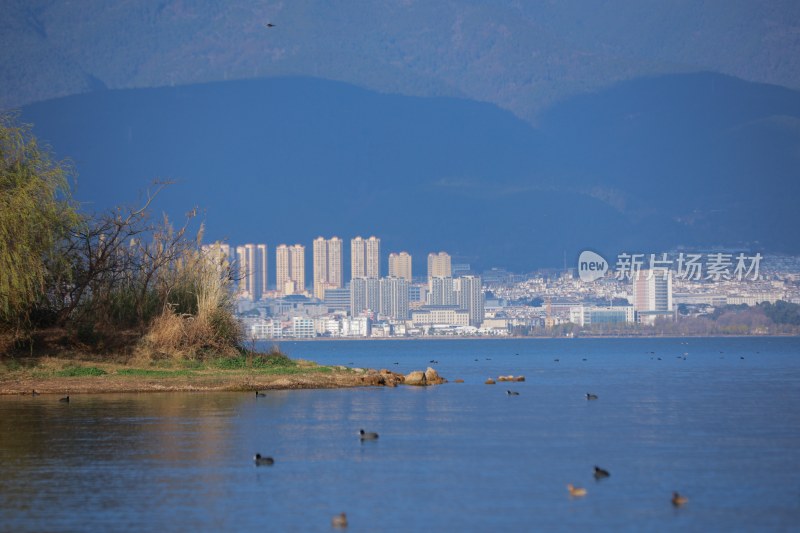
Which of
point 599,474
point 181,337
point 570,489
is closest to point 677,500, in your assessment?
point 570,489

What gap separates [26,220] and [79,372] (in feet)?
14.7

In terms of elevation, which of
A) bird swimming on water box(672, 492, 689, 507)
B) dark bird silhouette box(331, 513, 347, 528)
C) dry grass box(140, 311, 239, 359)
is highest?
dry grass box(140, 311, 239, 359)

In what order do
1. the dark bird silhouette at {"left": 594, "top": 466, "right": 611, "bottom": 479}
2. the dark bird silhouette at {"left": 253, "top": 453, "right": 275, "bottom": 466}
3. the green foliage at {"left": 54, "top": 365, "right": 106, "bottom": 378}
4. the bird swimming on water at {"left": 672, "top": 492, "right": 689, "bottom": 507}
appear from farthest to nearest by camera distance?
the green foliage at {"left": 54, "top": 365, "right": 106, "bottom": 378} < the dark bird silhouette at {"left": 253, "top": 453, "right": 275, "bottom": 466} < the dark bird silhouette at {"left": 594, "top": 466, "right": 611, "bottom": 479} < the bird swimming on water at {"left": 672, "top": 492, "right": 689, "bottom": 507}

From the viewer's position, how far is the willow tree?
1430 inches

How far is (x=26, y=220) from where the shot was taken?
3675cm

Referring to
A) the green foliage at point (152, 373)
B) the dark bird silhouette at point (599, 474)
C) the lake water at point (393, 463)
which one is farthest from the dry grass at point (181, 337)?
the dark bird silhouette at point (599, 474)

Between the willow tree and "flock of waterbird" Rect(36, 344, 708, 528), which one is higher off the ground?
the willow tree

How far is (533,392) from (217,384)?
10.1 m

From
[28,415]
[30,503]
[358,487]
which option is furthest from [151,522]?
[28,415]

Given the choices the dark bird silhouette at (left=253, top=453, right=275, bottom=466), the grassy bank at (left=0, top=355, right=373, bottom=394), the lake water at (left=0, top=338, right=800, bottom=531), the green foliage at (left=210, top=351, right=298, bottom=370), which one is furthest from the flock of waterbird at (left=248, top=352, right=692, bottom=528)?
the green foliage at (left=210, top=351, right=298, bottom=370)

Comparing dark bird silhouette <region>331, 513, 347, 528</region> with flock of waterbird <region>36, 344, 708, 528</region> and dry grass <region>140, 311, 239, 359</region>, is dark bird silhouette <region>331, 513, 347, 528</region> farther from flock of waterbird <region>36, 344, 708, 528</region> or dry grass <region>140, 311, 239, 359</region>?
dry grass <region>140, 311, 239, 359</region>

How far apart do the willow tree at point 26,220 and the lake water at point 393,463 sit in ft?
11.5

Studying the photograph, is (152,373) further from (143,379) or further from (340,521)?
(340,521)

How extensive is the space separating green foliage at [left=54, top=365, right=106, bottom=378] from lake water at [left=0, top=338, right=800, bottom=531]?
158cm
